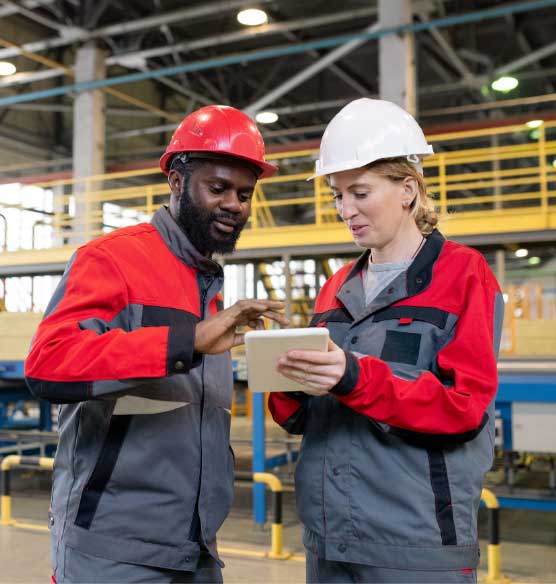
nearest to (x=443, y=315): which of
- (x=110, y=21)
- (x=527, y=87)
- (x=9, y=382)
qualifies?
(x=9, y=382)

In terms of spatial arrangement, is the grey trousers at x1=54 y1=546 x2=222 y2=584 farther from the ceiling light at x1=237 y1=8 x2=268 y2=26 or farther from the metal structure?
the ceiling light at x1=237 y1=8 x2=268 y2=26

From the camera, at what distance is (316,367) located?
171cm

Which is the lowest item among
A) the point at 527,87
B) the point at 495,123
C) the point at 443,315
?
the point at 443,315

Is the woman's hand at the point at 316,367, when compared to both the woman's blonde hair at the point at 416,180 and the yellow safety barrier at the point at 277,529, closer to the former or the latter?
the woman's blonde hair at the point at 416,180

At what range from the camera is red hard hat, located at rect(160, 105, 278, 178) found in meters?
2.16

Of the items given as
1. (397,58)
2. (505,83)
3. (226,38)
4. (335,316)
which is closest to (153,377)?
(335,316)

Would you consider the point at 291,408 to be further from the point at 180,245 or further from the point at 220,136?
the point at 220,136

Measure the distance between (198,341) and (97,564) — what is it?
0.71 meters

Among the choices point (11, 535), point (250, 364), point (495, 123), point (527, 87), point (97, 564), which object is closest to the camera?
point (250, 364)

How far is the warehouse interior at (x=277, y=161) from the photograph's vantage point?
20.7 ft

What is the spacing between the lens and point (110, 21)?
57.0 ft

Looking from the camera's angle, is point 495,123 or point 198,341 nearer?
point 198,341

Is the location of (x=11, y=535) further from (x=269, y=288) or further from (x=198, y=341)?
(x=269, y=288)

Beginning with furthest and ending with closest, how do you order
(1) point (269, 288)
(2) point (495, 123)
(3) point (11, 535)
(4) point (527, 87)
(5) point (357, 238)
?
(4) point (527, 87), (2) point (495, 123), (1) point (269, 288), (3) point (11, 535), (5) point (357, 238)
